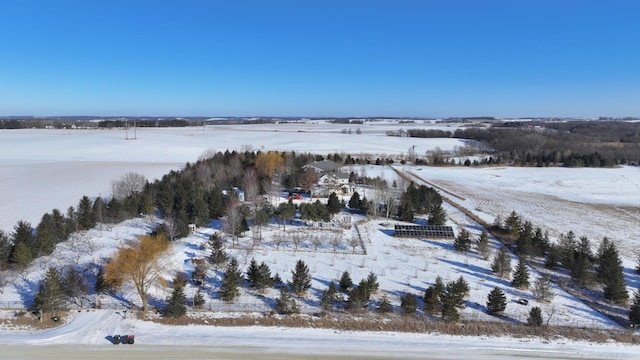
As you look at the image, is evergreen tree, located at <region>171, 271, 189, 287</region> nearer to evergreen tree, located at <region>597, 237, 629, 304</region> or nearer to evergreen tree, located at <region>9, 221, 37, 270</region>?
evergreen tree, located at <region>9, 221, 37, 270</region>

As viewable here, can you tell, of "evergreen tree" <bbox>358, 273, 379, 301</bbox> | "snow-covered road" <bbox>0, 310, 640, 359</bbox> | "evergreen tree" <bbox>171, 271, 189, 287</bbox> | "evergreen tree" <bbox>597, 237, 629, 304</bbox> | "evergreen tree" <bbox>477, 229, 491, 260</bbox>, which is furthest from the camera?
"evergreen tree" <bbox>477, 229, 491, 260</bbox>

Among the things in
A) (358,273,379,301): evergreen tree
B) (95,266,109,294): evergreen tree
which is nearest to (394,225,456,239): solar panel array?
(358,273,379,301): evergreen tree

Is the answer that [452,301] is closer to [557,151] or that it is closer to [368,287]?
[368,287]

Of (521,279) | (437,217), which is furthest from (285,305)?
(437,217)

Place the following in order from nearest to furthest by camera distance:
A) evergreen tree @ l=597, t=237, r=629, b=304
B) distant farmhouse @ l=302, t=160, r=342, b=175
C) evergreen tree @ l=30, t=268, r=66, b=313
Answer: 1. evergreen tree @ l=30, t=268, r=66, b=313
2. evergreen tree @ l=597, t=237, r=629, b=304
3. distant farmhouse @ l=302, t=160, r=342, b=175

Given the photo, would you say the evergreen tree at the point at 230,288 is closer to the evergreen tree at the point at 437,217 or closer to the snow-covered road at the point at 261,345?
the snow-covered road at the point at 261,345

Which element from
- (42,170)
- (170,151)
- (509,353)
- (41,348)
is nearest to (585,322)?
A: (509,353)

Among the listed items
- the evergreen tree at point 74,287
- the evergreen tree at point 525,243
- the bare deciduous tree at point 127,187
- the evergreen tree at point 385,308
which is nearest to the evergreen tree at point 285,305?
the evergreen tree at point 385,308

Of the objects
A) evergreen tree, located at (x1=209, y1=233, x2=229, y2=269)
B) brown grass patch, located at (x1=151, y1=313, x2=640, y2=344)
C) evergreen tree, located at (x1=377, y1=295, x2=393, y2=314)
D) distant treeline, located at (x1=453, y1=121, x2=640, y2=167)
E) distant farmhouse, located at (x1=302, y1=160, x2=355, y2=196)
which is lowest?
brown grass patch, located at (x1=151, y1=313, x2=640, y2=344)

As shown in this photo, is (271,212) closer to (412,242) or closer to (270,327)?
(412,242)
